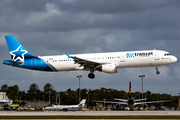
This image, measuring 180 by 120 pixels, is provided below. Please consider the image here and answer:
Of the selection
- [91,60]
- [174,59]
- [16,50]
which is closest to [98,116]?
[91,60]

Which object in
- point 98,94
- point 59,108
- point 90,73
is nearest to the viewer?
point 90,73

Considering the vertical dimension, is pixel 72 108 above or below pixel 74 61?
below

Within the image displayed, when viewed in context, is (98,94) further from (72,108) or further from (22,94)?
(72,108)

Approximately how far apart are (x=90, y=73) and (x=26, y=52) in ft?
50.1

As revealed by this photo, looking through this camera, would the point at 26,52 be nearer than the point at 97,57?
No

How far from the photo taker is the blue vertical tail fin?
6769 cm

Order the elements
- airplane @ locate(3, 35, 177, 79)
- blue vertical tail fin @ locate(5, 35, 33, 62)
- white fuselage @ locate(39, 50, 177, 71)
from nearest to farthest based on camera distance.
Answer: white fuselage @ locate(39, 50, 177, 71), airplane @ locate(3, 35, 177, 79), blue vertical tail fin @ locate(5, 35, 33, 62)

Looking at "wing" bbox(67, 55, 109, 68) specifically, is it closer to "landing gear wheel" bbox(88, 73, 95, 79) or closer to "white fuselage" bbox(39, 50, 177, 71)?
"white fuselage" bbox(39, 50, 177, 71)

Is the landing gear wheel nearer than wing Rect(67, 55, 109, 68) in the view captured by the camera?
No

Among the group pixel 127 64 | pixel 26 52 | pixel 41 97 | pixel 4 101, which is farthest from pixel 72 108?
pixel 41 97

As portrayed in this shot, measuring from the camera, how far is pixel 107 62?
61.8 metres

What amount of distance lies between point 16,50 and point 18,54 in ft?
4.63

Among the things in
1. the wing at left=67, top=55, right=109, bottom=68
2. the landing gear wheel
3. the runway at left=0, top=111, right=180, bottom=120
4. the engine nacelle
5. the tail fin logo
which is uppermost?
the tail fin logo

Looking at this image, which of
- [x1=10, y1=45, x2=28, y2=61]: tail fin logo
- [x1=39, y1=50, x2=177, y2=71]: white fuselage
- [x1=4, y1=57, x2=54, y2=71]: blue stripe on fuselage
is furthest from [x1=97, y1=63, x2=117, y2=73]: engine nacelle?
[x1=10, y1=45, x2=28, y2=61]: tail fin logo
